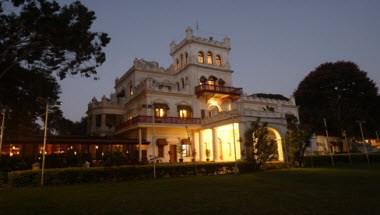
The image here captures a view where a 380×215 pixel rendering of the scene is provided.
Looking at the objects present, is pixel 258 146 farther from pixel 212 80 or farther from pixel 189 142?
pixel 212 80

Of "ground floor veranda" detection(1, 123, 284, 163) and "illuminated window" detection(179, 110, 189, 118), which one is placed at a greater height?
"illuminated window" detection(179, 110, 189, 118)

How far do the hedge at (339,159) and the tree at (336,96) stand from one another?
9243 mm

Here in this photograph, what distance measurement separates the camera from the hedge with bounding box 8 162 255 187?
48.9 ft

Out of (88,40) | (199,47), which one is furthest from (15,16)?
(199,47)

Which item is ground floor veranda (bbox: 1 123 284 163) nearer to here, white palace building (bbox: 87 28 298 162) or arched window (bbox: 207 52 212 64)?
white palace building (bbox: 87 28 298 162)

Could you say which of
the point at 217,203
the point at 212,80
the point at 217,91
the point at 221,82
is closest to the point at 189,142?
the point at 217,91

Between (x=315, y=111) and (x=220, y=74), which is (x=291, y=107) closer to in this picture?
(x=315, y=111)

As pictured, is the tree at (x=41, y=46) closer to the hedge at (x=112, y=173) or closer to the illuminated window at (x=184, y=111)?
the hedge at (x=112, y=173)

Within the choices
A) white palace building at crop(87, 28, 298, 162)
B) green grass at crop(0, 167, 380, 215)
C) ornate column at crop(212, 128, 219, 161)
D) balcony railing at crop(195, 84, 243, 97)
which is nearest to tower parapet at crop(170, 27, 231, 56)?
white palace building at crop(87, 28, 298, 162)

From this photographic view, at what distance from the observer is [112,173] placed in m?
17.0

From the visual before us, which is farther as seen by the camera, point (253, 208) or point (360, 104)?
point (360, 104)

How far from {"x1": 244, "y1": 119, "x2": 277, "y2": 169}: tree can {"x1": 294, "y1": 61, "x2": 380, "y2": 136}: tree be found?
20.8m

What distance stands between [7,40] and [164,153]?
1918 centimetres

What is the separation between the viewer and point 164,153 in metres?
29.9
